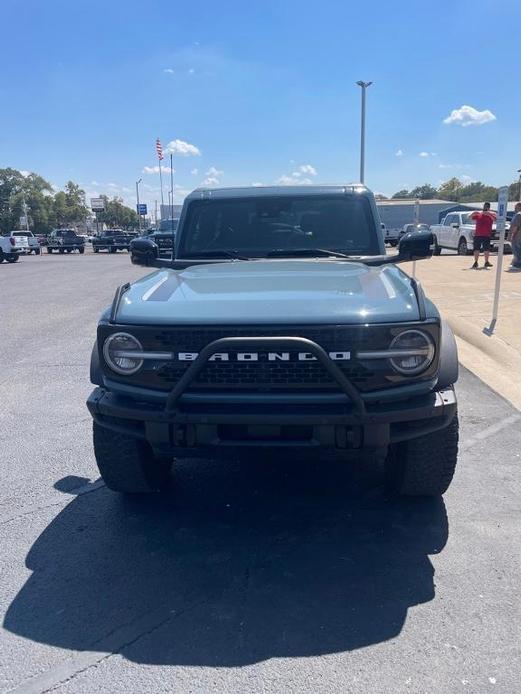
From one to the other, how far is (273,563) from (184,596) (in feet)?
1.63

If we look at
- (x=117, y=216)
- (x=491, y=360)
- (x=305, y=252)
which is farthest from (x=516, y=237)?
(x=117, y=216)

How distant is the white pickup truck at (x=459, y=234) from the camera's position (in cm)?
2258

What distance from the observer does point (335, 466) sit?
417cm

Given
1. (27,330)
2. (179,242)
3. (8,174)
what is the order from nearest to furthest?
1. (179,242)
2. (27,330)
3. (8,174)

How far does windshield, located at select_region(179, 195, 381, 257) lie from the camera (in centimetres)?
462

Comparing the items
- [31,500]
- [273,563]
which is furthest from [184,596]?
[31,500]

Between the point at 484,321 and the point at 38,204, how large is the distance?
109 m

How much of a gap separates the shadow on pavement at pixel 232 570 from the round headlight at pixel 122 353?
0.99 meters

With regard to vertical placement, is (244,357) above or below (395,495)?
above

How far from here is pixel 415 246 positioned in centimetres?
437

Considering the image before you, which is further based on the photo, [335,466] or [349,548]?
Answer: [335,466]

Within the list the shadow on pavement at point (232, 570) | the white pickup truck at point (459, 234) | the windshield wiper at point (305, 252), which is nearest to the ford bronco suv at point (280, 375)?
the shadow on pavement at point (232, 570)

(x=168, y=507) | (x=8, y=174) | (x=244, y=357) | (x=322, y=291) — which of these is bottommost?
(x=168, y=507)

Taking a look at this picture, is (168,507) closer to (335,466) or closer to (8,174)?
(335,466)
